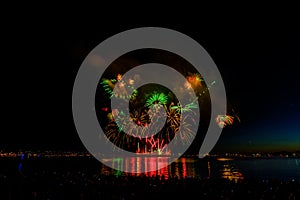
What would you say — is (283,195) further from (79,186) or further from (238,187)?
(79,186)

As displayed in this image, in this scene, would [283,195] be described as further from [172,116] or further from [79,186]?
[172,116]

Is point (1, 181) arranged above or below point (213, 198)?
above

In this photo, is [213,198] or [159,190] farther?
[159,190]

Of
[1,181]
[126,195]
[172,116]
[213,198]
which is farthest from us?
[172,116]

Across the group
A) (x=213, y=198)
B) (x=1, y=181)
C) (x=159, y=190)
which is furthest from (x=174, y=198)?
(x=1, y=181)

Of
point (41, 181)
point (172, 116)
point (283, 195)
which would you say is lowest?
point (283, 195)

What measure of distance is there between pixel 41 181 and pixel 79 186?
8.95 ft

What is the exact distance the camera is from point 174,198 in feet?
38.6

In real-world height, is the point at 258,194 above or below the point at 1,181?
below

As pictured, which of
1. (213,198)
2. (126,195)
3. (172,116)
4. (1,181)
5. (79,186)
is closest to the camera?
(213,198)

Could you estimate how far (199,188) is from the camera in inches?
489

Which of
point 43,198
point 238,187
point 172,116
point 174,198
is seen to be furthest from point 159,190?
point 172,116

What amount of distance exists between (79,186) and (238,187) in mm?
6821

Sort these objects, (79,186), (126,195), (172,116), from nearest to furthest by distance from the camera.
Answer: (126,195), (79,186), (172,116)
